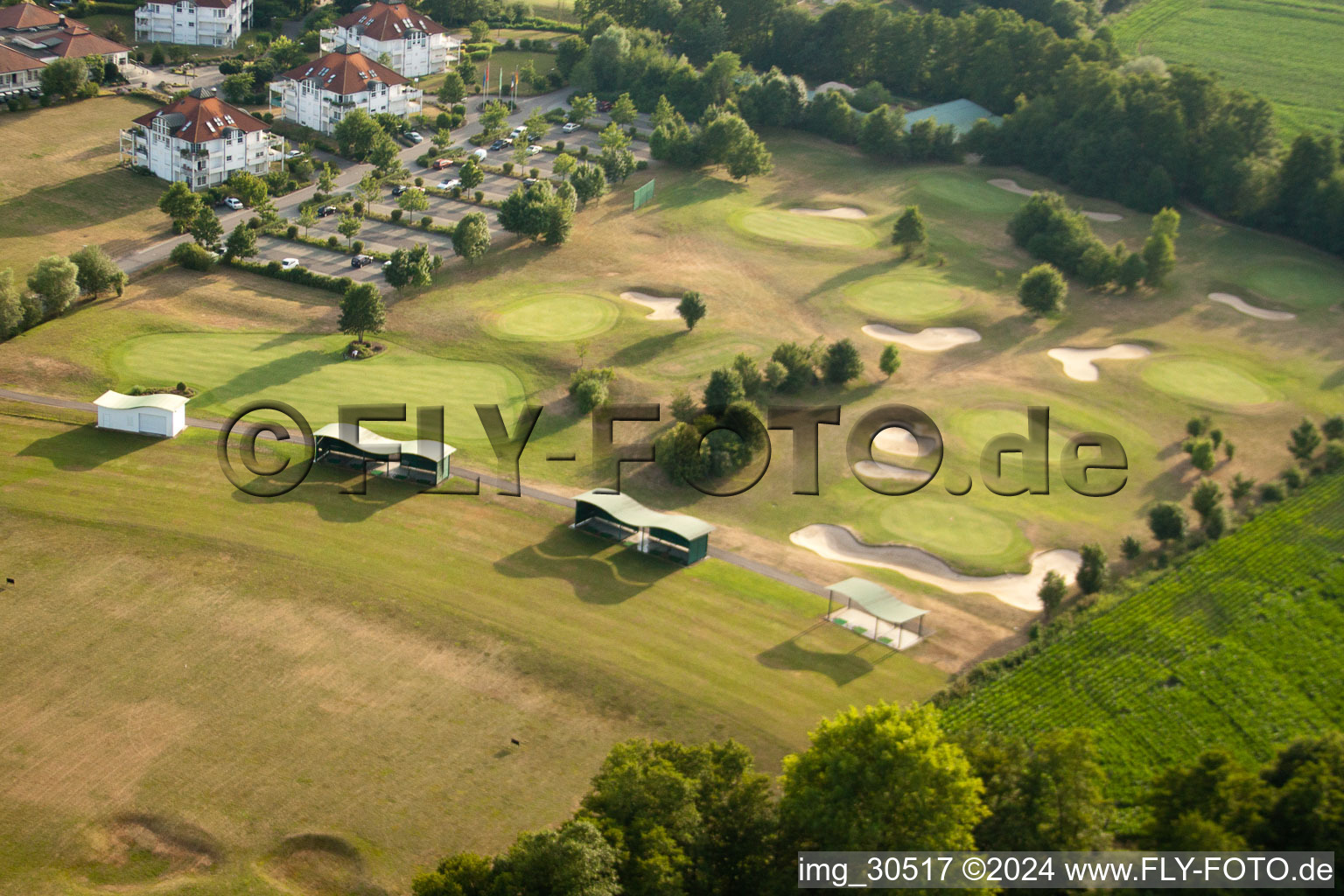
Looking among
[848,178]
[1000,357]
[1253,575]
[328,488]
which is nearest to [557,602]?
[328,488]

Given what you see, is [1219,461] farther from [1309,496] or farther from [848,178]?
[848,178]

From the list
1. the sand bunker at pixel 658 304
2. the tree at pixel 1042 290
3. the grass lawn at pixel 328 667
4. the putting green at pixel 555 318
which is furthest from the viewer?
the tree at pixel 1042 290

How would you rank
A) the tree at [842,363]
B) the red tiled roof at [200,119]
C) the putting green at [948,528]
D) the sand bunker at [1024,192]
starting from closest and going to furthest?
the putting green at [948,528] < the tree at [842,363] < the red tiled roof at [200,119] < the sand bunker at [1024,192]

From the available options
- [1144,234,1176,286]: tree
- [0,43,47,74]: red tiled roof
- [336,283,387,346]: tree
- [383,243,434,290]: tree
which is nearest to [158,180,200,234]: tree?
[383,243,434,290]: tree

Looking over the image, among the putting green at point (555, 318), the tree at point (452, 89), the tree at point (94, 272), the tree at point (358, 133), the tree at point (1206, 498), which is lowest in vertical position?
the tree at point (1206, 498)

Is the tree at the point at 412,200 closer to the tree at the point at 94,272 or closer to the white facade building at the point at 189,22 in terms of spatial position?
the tree at the point at 94,272

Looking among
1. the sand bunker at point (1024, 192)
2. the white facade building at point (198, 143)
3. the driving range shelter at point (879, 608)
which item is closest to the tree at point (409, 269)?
the white facade building at point (198, 143)
